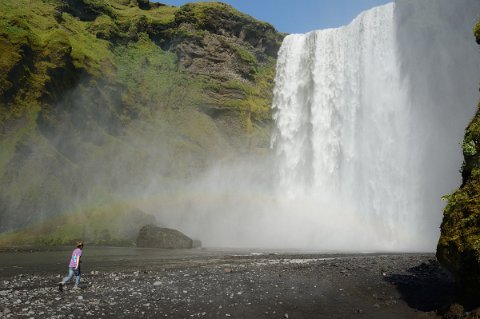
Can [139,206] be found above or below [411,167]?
below

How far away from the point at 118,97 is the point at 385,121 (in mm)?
34435

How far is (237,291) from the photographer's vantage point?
14922mm

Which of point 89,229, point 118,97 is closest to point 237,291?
point 89,229

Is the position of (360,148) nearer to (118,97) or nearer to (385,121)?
(385,121)

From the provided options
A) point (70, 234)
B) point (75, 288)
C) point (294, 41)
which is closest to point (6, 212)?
point (70, 234)

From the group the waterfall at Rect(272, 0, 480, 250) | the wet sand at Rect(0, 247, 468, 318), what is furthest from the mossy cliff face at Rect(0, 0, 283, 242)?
the wet sand at Rect(0, 247, 468, 318)

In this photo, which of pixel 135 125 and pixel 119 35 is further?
pixel 119 35

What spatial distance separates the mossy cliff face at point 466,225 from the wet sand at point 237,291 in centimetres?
150

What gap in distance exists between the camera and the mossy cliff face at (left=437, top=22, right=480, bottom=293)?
10.1 meters

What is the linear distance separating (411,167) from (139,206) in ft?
98.7

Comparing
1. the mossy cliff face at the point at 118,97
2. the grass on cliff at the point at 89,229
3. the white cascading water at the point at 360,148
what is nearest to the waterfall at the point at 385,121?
the white cascading water at the point at 360,148

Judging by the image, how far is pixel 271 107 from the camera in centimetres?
6384

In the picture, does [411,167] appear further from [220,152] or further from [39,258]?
[39,258]

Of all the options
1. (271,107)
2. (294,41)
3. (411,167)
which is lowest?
(411,167)
